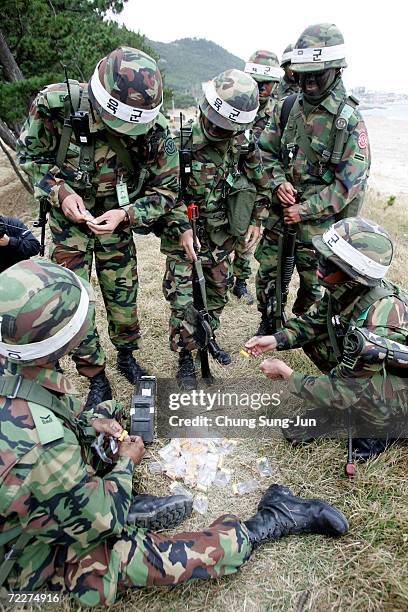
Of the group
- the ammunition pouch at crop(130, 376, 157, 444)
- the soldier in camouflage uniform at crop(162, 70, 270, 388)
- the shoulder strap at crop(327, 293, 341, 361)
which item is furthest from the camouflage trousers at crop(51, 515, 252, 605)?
the soldier in camouflage uniform at crop(162, 70, 270, 388)

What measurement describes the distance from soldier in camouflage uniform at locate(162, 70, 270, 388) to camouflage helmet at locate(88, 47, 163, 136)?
0.62m

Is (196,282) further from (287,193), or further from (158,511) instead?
(158,511)

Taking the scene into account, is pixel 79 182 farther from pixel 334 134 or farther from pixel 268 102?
pixel 268 102

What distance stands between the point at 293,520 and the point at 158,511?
0.75m

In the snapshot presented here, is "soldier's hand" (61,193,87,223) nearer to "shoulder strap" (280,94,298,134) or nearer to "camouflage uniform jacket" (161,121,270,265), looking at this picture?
"camouflage uniform jacket" (161,121,270,265)

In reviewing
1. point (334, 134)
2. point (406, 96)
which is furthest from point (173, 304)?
point (406, 96)

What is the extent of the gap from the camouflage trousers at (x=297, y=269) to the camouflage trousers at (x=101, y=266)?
1.31 metres

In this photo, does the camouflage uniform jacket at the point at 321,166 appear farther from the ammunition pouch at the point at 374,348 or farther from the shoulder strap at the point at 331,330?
the ammunition pouch at the point at 374,348

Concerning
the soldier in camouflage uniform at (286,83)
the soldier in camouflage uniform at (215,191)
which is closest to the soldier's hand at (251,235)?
the soldier in camouflage uniform at (215,191)

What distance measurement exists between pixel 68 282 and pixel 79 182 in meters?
1.36

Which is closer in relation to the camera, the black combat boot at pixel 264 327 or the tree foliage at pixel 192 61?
the black combat boot at pixel 264 327

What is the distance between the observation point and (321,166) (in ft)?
12.0

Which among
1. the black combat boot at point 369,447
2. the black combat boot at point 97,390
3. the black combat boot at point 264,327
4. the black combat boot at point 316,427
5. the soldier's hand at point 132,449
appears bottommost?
the black combat boot at point 264,327

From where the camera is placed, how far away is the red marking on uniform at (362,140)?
11.5 ft
